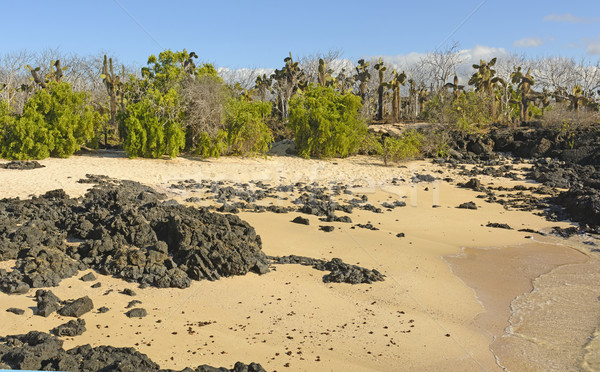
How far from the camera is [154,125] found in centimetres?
1992

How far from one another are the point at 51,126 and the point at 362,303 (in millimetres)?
15456

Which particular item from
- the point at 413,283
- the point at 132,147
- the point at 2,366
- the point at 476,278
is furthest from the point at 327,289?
the point at 132,147

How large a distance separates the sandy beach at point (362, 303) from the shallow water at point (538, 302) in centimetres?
3

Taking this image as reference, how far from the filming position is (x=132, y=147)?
20141 millimetres

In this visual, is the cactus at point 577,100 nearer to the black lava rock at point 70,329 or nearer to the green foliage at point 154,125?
the green foliage at point 154,125

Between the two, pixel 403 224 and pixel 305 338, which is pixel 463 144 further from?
pixel 305 338

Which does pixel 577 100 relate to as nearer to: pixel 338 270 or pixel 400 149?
pixel 400 149

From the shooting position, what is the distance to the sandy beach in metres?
6.09

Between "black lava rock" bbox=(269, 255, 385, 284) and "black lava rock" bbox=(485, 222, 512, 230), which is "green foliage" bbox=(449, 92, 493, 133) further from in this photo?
"black lava rock" bbox=(269, 255, 385, 284)

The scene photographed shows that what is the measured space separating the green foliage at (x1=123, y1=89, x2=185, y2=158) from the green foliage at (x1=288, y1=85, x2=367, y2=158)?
489 centimetres

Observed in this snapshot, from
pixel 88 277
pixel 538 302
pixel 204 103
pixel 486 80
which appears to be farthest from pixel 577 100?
pixel 88 277

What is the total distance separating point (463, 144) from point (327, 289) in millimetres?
18206

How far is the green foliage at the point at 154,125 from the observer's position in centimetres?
1984

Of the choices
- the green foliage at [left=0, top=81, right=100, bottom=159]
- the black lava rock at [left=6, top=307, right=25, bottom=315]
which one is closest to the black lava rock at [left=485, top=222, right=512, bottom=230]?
the black lava rock at [left=6, top=307, right=25, bottom=315]
